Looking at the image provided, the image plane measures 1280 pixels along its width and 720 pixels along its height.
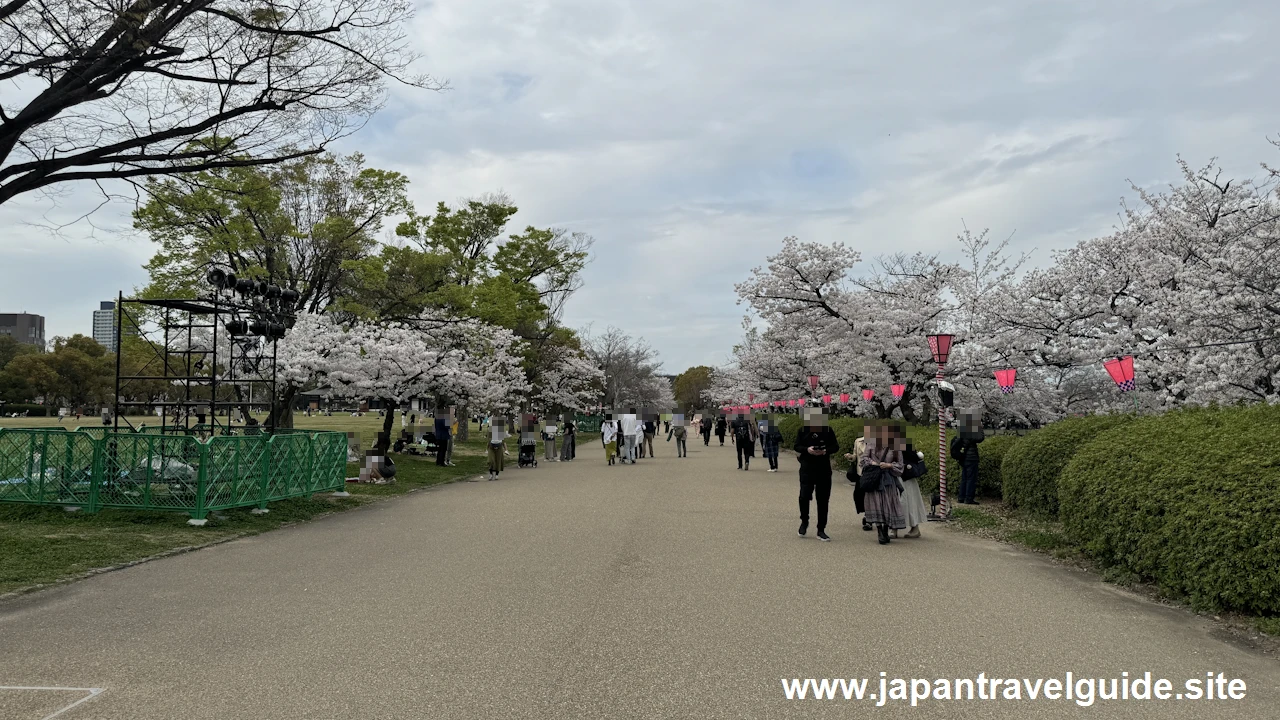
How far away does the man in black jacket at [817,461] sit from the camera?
9.41 meters

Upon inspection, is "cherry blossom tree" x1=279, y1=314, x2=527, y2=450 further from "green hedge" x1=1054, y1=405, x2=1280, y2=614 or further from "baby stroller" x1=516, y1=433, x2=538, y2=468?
"green hedge" x1=1054, y1=405, x2=1280, y2=614

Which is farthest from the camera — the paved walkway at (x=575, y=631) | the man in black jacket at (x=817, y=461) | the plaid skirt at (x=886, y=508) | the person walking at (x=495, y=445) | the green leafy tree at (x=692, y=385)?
the green leafy tree at (x=692, y=385)

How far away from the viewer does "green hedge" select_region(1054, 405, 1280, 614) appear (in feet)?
17.9

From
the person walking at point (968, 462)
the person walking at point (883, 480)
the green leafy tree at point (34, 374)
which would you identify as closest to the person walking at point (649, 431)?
the person walking at point (968, 462)

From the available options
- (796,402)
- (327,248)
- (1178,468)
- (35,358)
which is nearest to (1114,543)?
(1178,468)

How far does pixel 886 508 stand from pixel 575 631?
5.26 metres

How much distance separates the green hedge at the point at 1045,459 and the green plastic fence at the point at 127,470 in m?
10.6

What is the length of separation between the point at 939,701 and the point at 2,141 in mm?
9224

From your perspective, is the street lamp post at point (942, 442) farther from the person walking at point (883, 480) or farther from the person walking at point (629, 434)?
the person walking at point (629, 434)

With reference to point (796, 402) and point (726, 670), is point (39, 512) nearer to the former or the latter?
point (726, 670)

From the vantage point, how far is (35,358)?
6956 cm

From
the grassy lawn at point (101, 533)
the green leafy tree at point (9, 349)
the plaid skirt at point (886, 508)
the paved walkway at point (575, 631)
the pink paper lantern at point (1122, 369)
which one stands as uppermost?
the green leafy tree at point (9, 349)

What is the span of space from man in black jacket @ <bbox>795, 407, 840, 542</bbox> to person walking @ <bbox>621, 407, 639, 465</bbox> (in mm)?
14863

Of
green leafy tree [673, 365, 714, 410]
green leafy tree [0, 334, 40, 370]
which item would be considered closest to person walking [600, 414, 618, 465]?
green leafy tree [0, 334, 40, 370]
